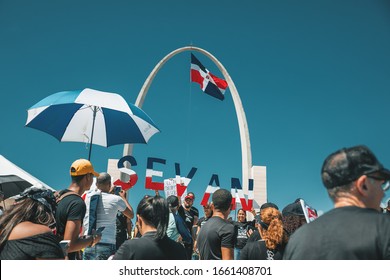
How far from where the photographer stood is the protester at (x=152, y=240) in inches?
120

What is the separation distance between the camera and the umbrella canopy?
9453 mm

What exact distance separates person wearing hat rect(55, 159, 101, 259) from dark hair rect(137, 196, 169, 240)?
0.74m

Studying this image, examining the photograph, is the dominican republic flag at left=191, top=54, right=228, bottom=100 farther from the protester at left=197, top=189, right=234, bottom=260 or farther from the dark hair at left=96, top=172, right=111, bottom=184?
the protester at left=197, top=189, right=234, bottom=260

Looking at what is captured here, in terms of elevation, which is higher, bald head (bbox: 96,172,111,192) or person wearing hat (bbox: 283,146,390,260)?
bald head (bbox: 96,172,111,192)

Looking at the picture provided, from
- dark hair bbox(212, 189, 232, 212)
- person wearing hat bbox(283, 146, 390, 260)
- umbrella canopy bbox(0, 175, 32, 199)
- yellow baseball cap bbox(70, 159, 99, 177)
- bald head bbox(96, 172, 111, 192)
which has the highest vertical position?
umbrella canopy bbox(0, 175, 32, 199)

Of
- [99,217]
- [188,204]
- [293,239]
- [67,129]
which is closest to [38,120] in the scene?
[67,129]

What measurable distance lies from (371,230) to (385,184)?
1.29 feet

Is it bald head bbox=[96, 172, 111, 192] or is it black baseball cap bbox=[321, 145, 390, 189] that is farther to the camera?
bald head bbox=[96, 172, 111, 192]

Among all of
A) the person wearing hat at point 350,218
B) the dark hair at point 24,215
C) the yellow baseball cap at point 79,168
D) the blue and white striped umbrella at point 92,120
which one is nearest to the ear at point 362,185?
the person wearing hat at point 350,218

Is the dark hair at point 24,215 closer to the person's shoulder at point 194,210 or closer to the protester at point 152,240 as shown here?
the protester at point 152,240

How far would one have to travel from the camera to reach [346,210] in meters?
2.02

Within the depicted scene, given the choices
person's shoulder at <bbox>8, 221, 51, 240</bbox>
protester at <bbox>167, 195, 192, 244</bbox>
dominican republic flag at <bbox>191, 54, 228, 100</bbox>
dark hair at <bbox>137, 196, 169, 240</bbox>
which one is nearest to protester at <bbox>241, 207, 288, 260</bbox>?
dark hair at <bbox>137, 196, 169, 240</bbox>

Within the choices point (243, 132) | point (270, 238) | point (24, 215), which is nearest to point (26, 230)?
point (24, 215)
